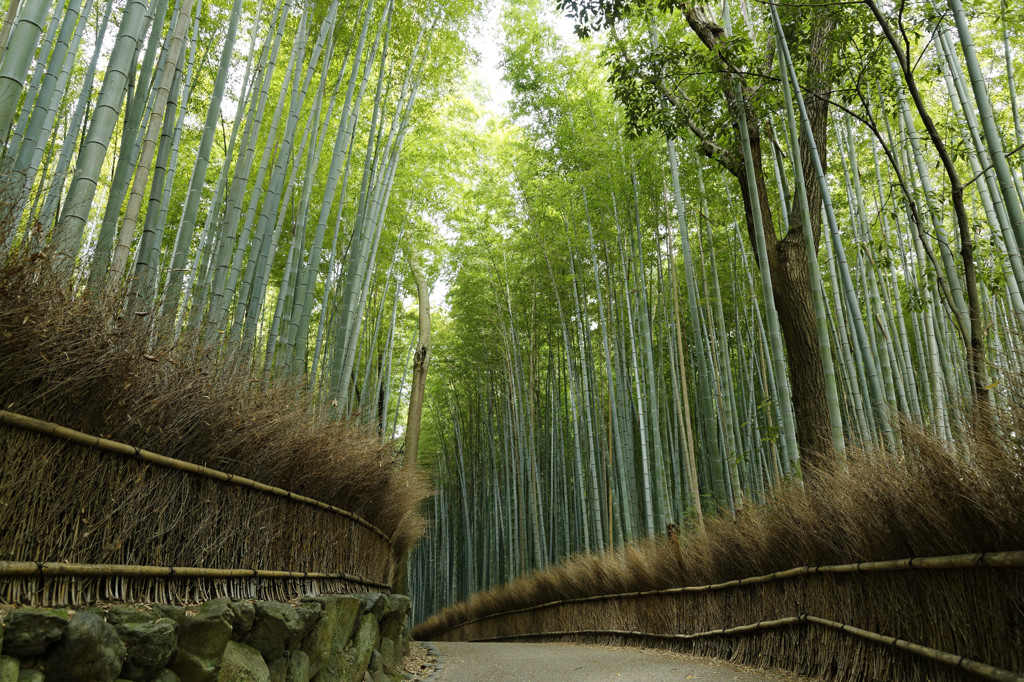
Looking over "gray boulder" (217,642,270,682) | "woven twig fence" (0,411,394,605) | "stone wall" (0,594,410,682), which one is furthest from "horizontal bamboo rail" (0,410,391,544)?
"gray boulder" (217,642,270,682)

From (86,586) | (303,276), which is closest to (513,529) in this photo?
(303,276)

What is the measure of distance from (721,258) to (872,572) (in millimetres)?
6807

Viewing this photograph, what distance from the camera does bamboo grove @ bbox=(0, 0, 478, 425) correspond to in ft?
6.31

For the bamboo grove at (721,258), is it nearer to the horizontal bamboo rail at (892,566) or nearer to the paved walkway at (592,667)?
the horizontal bamboo rail at (892,566)

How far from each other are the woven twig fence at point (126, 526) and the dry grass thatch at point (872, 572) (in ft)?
7.28

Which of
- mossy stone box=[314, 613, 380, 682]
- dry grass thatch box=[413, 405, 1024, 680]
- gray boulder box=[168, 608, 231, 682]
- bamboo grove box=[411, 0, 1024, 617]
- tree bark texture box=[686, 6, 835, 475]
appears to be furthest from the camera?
tree bark texture box=[686, 6, 835, 475]

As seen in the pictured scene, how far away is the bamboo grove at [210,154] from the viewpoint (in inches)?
75.8

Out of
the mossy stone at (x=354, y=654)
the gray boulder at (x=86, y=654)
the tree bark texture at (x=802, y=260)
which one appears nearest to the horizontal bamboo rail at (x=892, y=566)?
the tree bark texture at (x=802, y=260)

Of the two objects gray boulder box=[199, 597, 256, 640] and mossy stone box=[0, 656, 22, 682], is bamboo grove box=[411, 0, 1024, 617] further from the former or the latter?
mossy stone box=[0, 656, 22, 682]

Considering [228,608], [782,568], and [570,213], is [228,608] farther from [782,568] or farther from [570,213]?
[570,213]

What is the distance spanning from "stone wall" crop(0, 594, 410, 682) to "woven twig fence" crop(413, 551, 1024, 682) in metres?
2.03

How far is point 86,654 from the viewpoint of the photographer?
1242 mm

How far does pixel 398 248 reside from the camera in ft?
27.9

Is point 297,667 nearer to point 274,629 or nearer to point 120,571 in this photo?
point 274,629
